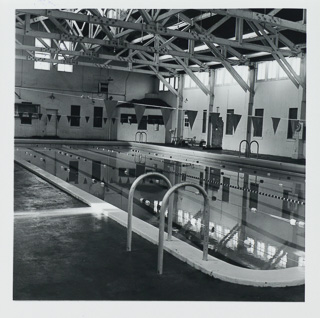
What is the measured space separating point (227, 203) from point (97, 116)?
22.3 meters

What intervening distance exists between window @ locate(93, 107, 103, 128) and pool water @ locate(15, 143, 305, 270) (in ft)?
47.3

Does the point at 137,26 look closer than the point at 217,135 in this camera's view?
Yes

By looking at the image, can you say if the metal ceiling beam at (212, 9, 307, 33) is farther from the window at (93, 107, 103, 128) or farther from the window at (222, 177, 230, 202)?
the window at (93, 107, 103, 128)

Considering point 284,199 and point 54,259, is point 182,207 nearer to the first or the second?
point 284,199

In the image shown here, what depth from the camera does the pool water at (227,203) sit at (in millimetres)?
5539

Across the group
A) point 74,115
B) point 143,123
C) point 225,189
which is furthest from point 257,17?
point 74,115

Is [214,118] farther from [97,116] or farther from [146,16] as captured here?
[97,116]

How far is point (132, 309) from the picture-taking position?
338 centimetres

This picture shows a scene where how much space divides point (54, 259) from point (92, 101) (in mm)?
25900

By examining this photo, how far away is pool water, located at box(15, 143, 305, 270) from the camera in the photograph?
5.54 m

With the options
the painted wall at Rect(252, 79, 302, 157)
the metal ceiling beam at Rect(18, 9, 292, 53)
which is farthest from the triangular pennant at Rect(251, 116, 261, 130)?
the metal ceiling beam at Rect(18, 9, 292, 53)

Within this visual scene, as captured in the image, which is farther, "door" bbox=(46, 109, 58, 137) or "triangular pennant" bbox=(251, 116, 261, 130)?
"door" bbox=(46, 109, 58, 137)

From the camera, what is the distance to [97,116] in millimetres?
29922

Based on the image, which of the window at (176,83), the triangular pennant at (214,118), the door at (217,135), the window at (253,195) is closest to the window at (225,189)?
the window at (253,195)
